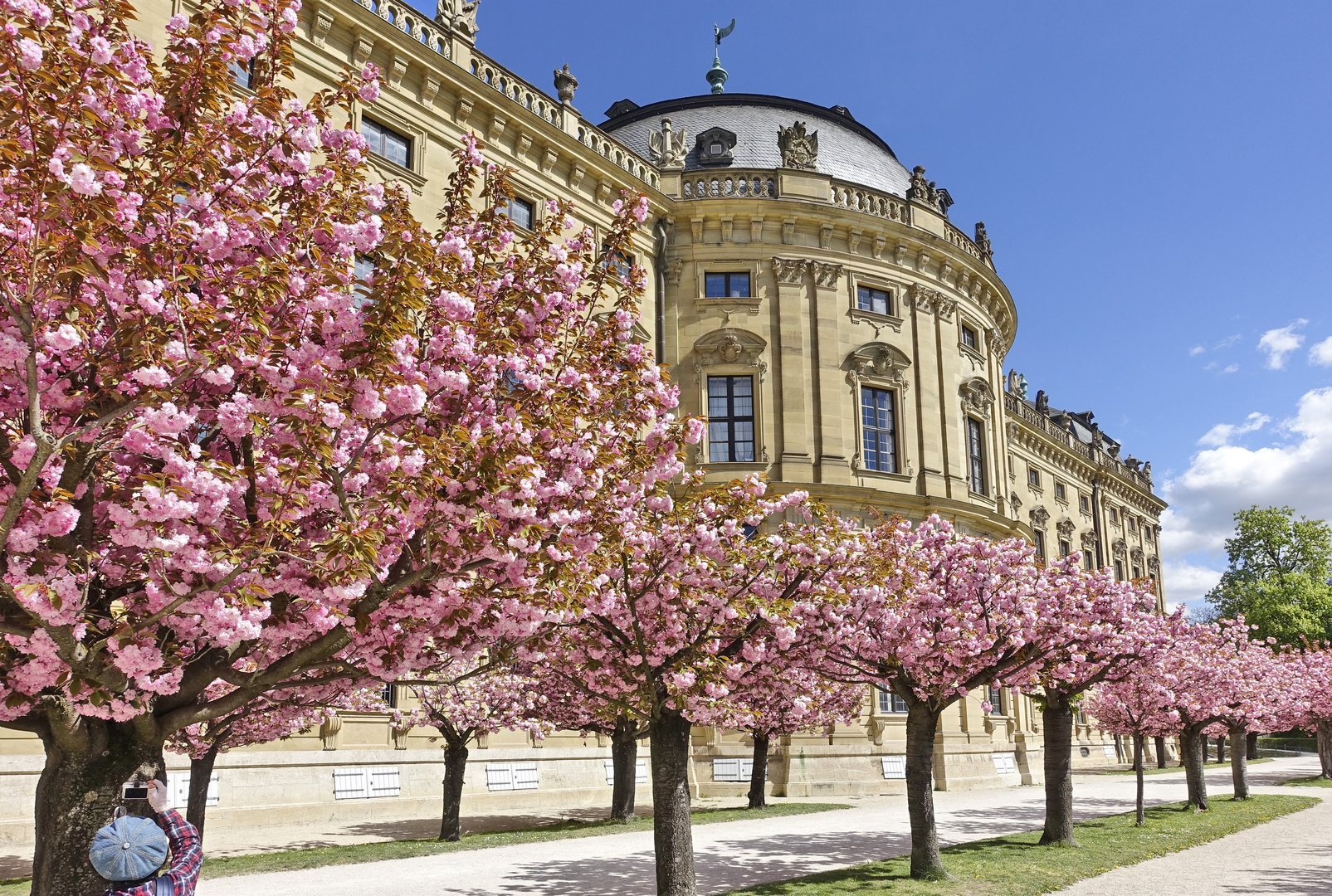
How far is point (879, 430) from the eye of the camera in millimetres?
37500

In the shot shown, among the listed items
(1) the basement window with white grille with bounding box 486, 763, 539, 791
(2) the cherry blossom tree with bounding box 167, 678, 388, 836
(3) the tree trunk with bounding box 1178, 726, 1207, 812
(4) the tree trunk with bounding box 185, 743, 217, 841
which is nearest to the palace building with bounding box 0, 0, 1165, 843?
(1) the basement window with white grille with bounding box 486, 763, 539, 791

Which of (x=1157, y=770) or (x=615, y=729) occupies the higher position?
(x=615, y=729)

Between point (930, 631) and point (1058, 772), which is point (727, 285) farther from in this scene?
point (930, 631)

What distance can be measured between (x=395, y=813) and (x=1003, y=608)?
51.6ft

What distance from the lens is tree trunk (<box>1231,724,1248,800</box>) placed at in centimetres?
3098

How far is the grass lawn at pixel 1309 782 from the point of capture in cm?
3994

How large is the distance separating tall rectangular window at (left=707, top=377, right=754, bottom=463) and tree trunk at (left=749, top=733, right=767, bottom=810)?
1081 centimetres

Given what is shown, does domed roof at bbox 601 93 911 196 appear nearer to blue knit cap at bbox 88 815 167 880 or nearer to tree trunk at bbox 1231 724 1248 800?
tree trunk at bbox 1231 724 1248 800

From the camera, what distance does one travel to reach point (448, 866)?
16031 mm

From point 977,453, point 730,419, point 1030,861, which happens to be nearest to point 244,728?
point 1030,861

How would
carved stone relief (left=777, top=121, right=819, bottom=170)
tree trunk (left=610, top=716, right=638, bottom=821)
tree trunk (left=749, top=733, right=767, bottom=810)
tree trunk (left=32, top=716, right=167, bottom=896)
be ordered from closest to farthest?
tree trunk (left=32, top=716, right=167, bottom=896), tree trunk (left=610, top=716, right=638, bottom=821), tree trunk (left=749, top=733, right=767, bottom=810), carved stone relief (left=777, top=121, right=819, bottom=170)

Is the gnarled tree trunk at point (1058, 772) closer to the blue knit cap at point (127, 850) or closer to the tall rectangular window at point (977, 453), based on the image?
the blue knit cap at point (127, 850)

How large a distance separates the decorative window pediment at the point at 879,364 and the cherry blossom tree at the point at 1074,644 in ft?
55.7

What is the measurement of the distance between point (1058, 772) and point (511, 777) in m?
14.4
